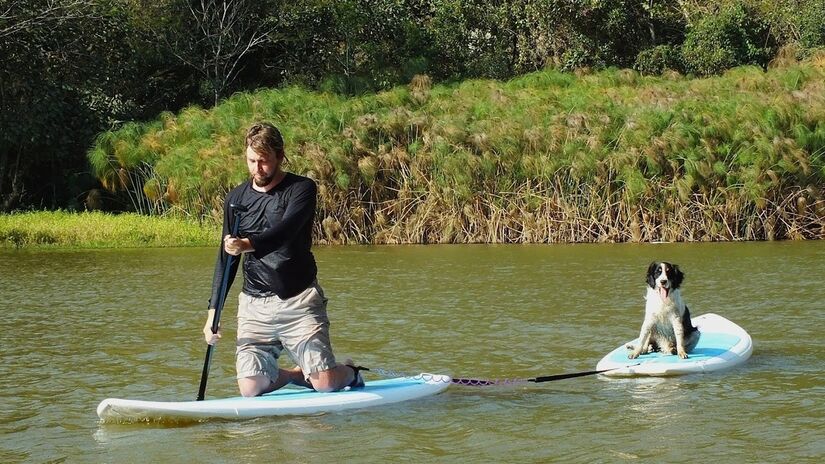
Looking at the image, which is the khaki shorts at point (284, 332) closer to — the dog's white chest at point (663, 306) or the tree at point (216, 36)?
the dog's white chest at point (663, 306)

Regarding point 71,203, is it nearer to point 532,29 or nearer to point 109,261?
point 109,261

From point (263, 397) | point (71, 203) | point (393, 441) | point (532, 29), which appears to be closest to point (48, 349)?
point (263, 397)

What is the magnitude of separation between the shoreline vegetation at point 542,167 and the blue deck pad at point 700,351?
37.3 ft

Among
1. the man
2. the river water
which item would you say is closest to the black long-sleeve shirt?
the man

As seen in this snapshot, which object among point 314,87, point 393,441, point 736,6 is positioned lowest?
point 393,441

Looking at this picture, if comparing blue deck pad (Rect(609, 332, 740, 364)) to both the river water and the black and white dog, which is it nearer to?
the black and white dog

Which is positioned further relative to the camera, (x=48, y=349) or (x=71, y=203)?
(x=71, y=203)

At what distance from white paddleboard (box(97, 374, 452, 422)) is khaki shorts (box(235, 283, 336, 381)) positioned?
19 centimetres

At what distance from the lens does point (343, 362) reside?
772cm

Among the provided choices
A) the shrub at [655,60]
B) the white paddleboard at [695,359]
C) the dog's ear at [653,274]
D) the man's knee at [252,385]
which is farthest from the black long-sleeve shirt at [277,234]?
the shrub at [655,60]

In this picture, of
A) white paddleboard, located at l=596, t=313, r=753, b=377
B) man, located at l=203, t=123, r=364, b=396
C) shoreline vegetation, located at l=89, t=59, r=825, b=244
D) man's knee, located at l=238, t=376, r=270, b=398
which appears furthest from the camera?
shoreline vegetation, located at l=89, t=59, r=825, b=244

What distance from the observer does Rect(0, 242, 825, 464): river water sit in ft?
22.4

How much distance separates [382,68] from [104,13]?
280 inches

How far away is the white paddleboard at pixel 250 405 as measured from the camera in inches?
283
